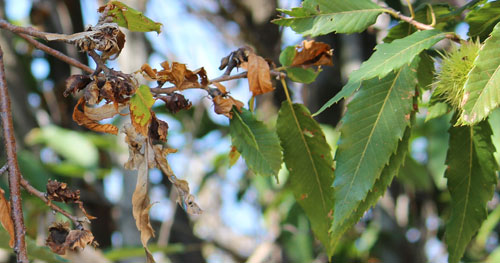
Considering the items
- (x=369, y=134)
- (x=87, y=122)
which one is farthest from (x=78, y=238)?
(x=369, y=134)

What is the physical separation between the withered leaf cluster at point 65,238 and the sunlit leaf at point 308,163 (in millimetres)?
282

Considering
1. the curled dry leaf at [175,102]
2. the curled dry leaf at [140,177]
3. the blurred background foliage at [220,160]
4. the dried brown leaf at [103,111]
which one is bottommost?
the blurred background foliage at [220,160]

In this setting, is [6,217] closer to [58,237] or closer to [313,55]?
[58,237]

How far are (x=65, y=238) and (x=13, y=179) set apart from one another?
93 millimetres

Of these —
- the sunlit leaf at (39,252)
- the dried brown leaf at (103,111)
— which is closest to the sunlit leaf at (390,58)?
the dried brown leaf at (103,111)

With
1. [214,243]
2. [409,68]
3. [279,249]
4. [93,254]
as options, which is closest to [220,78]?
[409,68]

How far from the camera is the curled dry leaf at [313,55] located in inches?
27.9

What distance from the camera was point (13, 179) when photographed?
1.70ft

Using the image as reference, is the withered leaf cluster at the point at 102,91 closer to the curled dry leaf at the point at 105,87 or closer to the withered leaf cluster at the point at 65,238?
the curled dry leaf at the point at 105,87

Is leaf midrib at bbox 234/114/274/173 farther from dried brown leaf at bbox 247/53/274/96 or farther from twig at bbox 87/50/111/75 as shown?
twig at bbox 87/50/111/75

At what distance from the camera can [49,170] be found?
200 centimetres

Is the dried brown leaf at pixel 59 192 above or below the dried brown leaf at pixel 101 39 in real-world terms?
below

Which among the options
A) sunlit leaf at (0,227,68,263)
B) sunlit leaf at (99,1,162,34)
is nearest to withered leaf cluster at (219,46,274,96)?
sunlit leaf at (99,1,162,34)

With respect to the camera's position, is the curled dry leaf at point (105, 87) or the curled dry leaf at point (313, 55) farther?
the curled dry leaf at point (313, 55)
